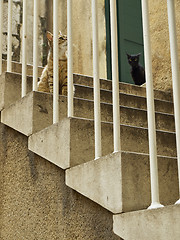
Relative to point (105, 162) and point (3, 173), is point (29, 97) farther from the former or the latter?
point (105, 162)

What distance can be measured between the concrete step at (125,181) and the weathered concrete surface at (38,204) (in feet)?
0.23

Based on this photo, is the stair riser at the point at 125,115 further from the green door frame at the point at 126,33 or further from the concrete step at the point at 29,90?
the green door frame at the point at 126,33

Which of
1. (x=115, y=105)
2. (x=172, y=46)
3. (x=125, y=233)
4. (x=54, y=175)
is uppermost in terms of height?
(x=172, y=46)

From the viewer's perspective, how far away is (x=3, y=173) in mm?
1913

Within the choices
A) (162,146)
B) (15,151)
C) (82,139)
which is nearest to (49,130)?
(82,139)

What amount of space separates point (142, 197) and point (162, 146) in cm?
51

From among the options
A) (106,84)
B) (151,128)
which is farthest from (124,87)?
(151,128)

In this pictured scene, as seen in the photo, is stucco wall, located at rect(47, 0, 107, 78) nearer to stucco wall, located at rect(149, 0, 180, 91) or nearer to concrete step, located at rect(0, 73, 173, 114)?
stucco wall, located at rect(149, 0, 180, 91)

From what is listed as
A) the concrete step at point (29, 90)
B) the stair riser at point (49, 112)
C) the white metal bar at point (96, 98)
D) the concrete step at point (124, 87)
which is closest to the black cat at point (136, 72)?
the concrete step at point (124, 87)

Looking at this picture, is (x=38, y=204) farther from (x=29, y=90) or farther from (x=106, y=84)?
(x=106, y=84)

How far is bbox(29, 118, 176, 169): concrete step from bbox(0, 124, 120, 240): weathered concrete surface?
0.24 feet

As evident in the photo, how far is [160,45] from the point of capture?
10.6ft

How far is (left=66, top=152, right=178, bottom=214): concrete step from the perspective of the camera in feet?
3.95

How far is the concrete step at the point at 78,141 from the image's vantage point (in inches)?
58.2
